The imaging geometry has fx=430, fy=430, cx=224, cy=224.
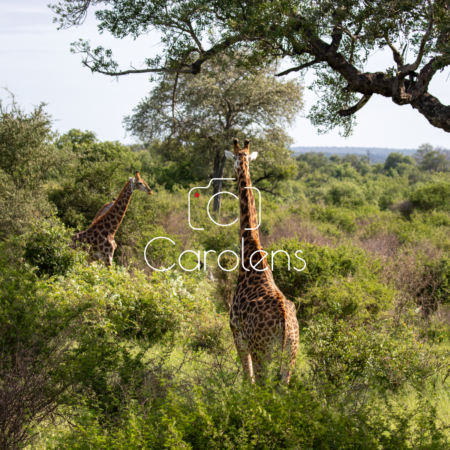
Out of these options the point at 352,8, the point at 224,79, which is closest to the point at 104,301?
the point at 352,8

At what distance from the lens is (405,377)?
5.75 m

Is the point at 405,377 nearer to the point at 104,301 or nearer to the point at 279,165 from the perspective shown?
the point at 104,301

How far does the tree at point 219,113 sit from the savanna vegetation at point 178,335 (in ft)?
32.1

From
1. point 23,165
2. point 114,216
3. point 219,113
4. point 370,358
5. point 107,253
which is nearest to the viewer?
point 370,358

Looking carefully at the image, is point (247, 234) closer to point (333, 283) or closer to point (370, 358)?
point (370, 358)

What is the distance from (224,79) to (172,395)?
72.9 ft

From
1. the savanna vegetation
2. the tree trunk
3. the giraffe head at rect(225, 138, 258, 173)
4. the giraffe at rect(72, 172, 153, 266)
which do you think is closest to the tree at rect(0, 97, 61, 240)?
the savanna vegetation

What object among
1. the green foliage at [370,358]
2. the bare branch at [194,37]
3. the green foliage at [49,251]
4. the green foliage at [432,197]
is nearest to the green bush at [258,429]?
the green foliage at [370,358]

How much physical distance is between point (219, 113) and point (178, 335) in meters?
19.4

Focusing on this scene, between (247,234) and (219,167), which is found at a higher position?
(219,167)

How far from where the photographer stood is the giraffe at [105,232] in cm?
883

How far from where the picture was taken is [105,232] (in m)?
8.95

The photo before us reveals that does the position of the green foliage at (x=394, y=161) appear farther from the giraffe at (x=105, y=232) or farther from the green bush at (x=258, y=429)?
the green bush at (x=258, y=429)

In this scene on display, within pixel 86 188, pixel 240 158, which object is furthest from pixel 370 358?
pixel 86 188
